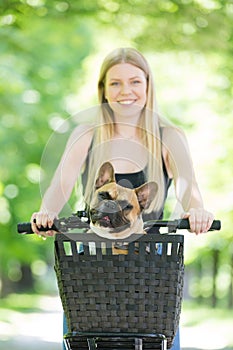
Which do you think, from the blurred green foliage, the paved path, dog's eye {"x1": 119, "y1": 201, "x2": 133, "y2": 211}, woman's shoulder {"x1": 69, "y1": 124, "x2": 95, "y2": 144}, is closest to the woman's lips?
woman's shoulder {"x1": 69, "y1": 124, "x2": 95, "y2": 144}

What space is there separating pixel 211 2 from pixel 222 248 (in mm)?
4775

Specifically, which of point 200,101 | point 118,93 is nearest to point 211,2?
point 200,101

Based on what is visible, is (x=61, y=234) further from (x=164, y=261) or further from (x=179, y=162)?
(x=179, y=162)

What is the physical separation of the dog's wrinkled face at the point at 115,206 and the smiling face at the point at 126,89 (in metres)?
0.61

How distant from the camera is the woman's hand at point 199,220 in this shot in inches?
110

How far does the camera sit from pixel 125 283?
2.72 m

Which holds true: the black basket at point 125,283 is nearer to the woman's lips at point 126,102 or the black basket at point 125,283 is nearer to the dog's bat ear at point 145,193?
the dog's bat ear at point 145,193

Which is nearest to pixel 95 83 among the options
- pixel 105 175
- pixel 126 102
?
pixel 126 102

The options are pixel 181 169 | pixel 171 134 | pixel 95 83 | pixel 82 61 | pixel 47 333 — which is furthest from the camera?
pixel 82 61

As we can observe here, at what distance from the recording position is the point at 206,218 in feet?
9.23

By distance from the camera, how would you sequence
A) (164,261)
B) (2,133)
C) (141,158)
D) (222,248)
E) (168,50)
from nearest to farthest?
(164,261)
(141,158)
(168,50)
(2,133)
(222,248)

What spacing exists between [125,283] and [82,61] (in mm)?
9860

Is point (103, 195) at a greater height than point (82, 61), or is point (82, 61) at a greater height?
point (82, 61)

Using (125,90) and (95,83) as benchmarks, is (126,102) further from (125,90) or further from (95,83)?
(95,83)
